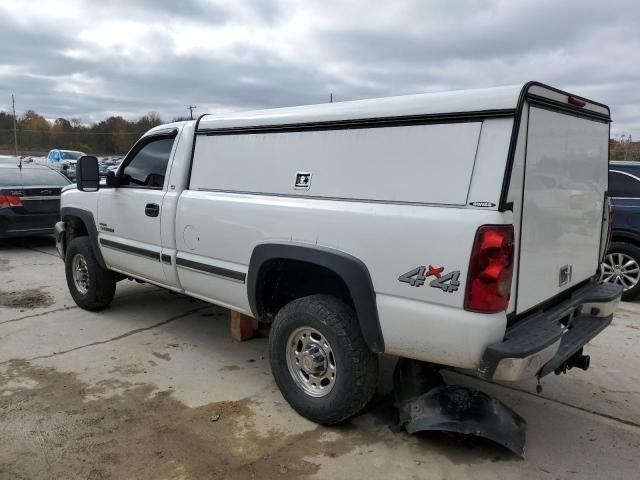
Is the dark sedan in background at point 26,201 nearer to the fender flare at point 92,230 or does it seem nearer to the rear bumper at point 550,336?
the fender flare at point 92,230

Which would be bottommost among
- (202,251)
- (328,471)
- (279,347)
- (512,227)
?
(328,471)

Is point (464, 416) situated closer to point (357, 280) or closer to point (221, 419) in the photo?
point (357, 280)

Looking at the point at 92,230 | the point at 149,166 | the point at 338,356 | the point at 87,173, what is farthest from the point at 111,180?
the point at 338,356

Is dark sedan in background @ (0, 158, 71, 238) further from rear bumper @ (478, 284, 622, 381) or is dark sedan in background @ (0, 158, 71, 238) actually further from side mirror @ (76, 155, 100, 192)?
rear bumper @ (478, 284, 622, 381)

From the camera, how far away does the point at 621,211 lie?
257 inches

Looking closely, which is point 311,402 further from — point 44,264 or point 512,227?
point 44,264

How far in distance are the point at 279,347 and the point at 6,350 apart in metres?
2.73

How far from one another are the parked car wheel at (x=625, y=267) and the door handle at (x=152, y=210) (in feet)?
17.1

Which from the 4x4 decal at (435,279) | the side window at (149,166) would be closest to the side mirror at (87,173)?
the side window at (149,166)

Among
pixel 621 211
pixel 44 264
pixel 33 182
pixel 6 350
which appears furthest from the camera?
pixel 33 182

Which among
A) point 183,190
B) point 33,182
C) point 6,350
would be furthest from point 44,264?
point 183,190

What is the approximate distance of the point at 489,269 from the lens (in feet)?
8.43

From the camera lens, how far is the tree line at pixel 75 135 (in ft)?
195

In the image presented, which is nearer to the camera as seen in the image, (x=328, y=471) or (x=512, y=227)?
(x=512, y=227)
